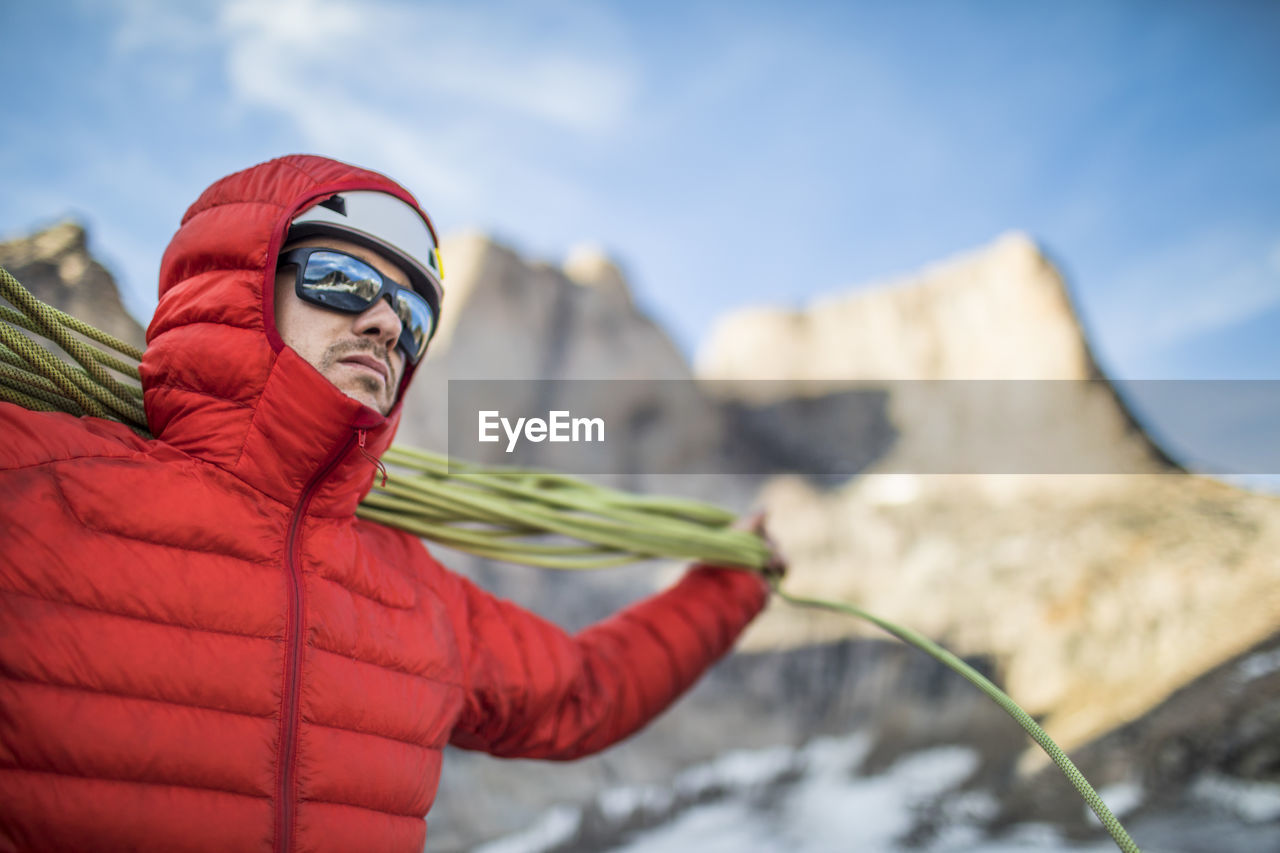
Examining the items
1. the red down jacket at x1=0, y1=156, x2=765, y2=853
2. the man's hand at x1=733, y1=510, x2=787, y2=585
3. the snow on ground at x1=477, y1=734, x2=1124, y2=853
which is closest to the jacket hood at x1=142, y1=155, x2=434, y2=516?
the red down jacket at x1=0, y1=156, x2=765, y2=853

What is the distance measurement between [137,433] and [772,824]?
5.80 ft

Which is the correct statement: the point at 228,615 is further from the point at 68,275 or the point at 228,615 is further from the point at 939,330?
the point at 939,330

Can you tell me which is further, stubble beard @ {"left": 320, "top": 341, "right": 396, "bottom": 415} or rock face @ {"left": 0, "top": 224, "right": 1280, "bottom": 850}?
rock face @ {"left": 0, "top": 224, "right": 1280, "bottom": 850}

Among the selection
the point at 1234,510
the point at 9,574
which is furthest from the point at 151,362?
the point at 1234,510

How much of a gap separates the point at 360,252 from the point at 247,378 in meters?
0.23

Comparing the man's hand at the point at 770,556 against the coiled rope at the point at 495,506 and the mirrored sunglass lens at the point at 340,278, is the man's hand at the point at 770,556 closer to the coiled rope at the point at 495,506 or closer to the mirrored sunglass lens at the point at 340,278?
the coiled rope at the point at 495,506

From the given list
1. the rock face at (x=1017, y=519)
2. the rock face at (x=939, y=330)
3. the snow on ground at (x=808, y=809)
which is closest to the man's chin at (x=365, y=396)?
the snow on ground at (x=808, y=809)

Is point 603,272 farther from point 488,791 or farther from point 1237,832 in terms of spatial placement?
point 1237,832

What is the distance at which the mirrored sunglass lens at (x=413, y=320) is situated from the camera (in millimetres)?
982

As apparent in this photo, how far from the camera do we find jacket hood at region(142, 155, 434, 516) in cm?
83

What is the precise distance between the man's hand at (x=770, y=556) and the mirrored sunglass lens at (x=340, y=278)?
2.67ft

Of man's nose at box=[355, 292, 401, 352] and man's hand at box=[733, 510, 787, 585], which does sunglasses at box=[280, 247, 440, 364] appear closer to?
man's nose at box=[355, 292, 401, 352]

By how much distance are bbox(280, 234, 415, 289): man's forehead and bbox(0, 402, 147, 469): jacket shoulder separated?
0.93 feet

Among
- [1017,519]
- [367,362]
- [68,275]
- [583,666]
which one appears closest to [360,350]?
[367,362]
